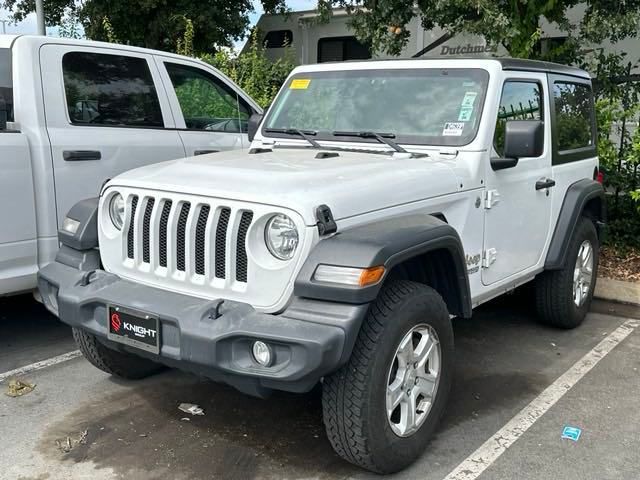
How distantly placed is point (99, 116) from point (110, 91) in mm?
223

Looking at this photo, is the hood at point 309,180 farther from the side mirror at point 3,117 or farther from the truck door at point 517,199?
the side mirror at point 3,117

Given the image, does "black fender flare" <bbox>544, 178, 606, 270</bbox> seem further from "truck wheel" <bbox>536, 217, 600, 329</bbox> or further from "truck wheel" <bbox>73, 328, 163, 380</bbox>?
"truck wheel" <bbox>73, 328, 163, 380</bbox>

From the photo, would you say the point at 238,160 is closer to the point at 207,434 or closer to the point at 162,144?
the point at 207,434

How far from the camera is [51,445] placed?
137 inches

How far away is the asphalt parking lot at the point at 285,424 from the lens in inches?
130

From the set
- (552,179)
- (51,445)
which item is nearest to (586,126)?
(552,179)

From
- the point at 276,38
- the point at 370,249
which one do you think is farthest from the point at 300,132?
the point at 276,38

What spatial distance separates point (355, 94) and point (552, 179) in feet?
4.94

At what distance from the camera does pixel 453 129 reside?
3961 mm

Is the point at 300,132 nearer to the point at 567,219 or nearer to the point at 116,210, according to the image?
the point at 116,210

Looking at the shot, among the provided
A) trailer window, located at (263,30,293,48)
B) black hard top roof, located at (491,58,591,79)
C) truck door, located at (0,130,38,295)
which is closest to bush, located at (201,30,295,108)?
trailer window, located at (263,30,293,48)

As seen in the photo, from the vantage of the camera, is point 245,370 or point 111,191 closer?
point 245,370

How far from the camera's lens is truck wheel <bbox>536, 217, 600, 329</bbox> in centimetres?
500

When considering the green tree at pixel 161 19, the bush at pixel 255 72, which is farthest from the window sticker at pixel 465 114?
the green tree at pixel 161 19
